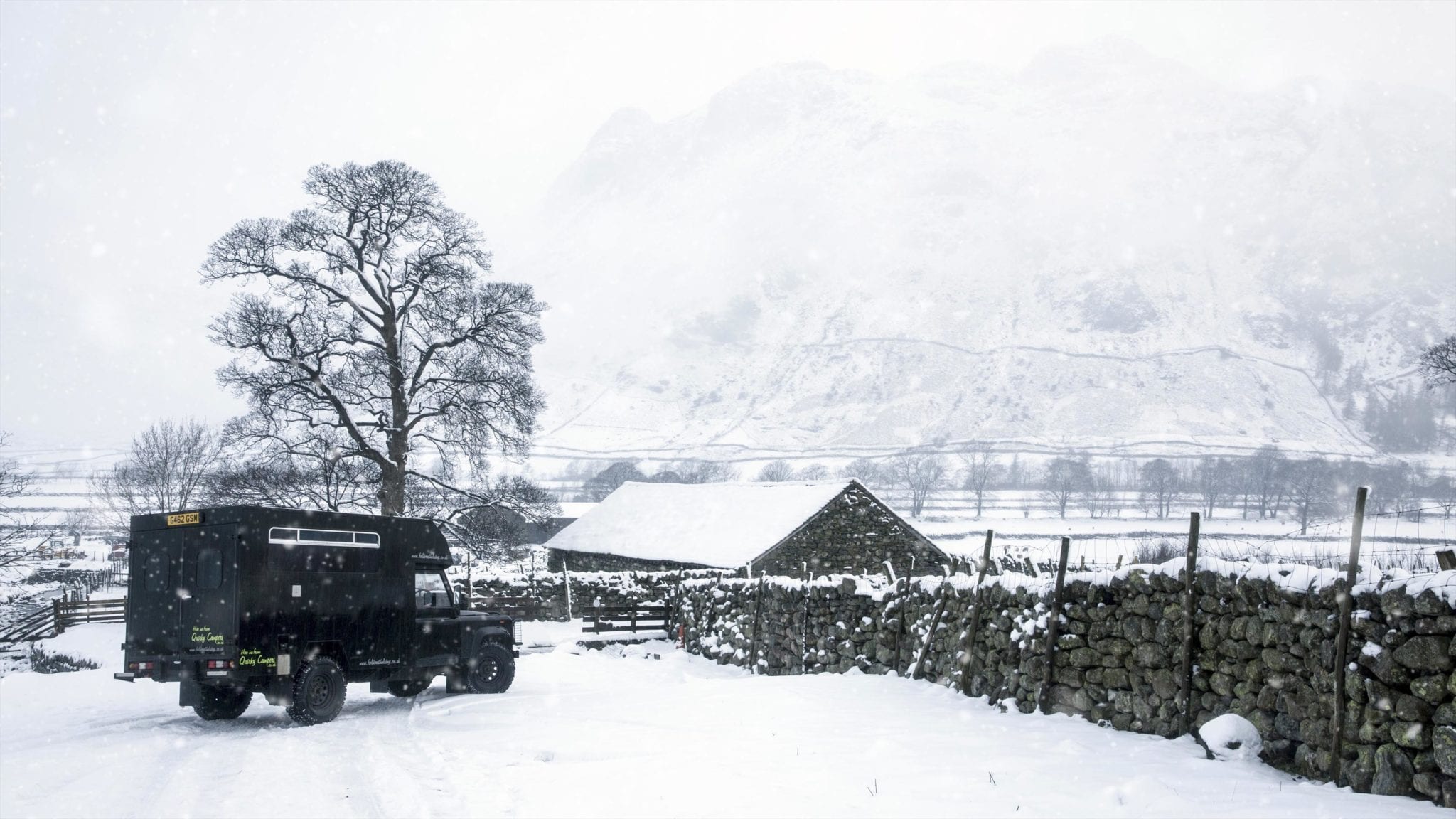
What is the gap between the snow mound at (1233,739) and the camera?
8.22 metres

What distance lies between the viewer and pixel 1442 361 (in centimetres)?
3641

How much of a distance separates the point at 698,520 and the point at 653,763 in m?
32.6

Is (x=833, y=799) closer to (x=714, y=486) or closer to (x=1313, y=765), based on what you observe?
(x=1313, y=765)

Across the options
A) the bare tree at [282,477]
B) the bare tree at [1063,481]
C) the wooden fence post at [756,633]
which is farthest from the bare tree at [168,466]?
the bare tree at [1063,481]

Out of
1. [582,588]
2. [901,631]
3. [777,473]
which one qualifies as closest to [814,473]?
[777,473]

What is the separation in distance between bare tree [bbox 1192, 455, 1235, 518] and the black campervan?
9750cm

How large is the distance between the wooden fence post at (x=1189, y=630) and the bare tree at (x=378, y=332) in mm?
23268

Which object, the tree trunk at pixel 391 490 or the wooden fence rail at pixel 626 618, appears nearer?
the tree trunk at pixel 391 490

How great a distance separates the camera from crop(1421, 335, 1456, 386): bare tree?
120 feet

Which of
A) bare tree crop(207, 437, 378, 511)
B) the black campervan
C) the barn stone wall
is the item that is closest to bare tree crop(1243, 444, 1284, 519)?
the barn stone wall

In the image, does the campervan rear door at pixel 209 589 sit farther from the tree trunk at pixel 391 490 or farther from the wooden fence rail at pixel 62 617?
the wooden fence rail at pixel 62 617

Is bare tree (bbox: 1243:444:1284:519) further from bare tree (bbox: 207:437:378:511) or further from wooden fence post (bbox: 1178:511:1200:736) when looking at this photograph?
wooden fence post (bbox: 1178:511:1200:736)

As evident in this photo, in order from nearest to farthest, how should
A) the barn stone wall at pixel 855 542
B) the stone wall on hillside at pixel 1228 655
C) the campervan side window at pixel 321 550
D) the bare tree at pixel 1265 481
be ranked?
1. the stone wall on hillside at pixel 1228 655
2. the campervan side window at pixel 321 550
3. the barn stone wall at pixel 855 542
4. the bare tree at pixel 1265 481

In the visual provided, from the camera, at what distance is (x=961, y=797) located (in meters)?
7.71
